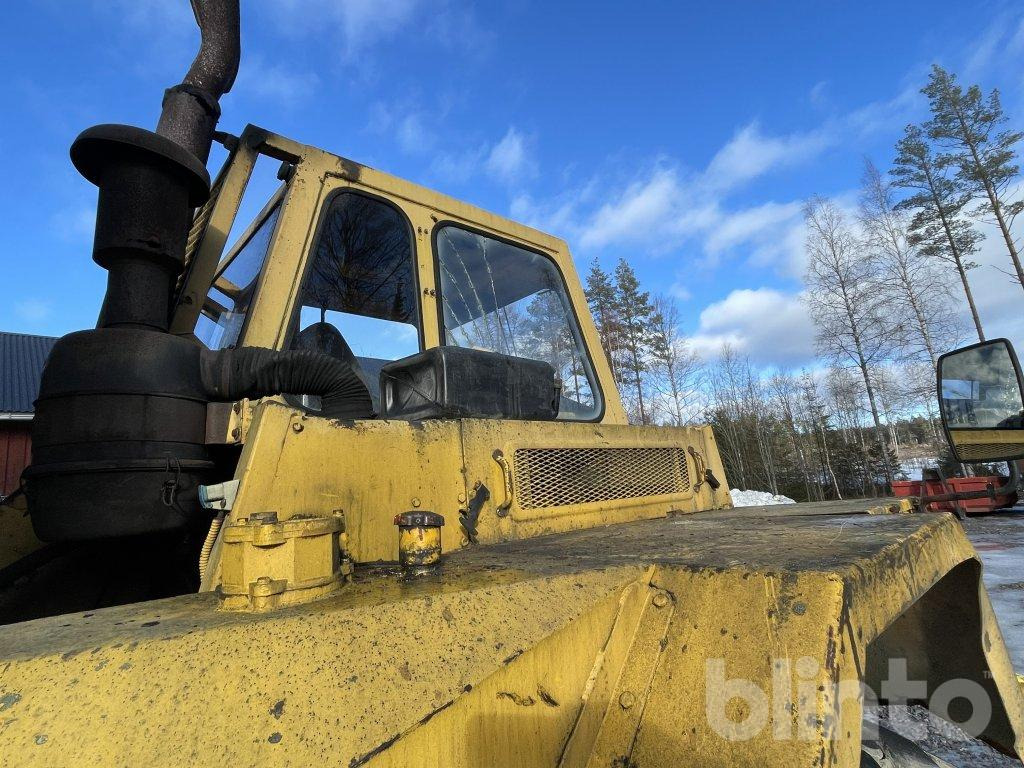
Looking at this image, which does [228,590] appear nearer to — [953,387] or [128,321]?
[128,321]

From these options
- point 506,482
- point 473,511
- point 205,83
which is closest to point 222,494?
point 473,511

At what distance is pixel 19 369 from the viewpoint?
17.0 m

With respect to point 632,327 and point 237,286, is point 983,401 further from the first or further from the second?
point 632,327

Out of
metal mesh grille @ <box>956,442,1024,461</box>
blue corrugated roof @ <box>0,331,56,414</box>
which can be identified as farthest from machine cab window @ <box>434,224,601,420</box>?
blue corrugated roof @ <box>0,331,56,414</box>

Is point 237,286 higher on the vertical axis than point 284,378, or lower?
higher

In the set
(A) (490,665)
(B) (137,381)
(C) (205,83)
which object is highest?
(C) (205,83)

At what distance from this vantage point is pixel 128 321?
1599 millimetres

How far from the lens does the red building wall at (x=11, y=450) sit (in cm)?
1437

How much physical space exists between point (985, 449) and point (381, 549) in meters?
2.51

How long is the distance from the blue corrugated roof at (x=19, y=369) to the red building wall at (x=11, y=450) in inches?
18.9

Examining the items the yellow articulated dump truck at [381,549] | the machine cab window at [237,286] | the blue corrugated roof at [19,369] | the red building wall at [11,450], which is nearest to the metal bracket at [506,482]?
the yellow articulated dump truck at [381,549]

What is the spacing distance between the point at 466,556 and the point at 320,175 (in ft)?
5.28

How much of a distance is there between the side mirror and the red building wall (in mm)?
19046

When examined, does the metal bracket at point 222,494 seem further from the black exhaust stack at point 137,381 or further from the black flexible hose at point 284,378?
the black flexible hose at point 284,378
